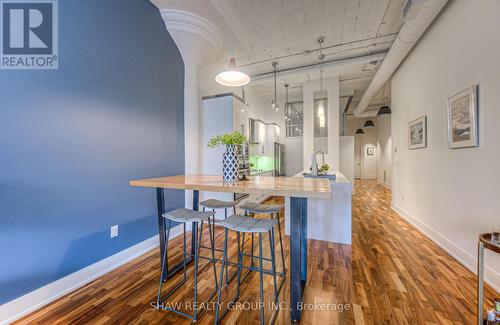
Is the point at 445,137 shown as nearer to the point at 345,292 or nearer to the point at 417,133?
the point at 417,133

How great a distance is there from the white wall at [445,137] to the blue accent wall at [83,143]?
360cm

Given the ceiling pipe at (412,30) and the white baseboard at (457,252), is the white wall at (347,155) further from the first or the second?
the white baseboard at (457,252)

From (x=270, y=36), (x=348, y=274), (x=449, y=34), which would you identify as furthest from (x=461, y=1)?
(x=348, y=274)

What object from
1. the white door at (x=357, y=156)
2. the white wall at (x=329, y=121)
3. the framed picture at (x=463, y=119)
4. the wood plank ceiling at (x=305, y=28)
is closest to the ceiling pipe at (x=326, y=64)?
the wood plank ceiling at (x=305, y=28)

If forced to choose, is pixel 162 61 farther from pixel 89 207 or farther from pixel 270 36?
pixel 89 207

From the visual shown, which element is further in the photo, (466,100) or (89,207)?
(466,100)

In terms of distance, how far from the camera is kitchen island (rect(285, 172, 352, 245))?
8.95 feet

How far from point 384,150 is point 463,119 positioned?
7.33 metres

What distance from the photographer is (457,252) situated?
7.48ft

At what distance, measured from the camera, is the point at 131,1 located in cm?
236

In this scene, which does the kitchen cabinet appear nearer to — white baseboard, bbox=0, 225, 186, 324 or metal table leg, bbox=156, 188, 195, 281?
metal table leg, bbox=156, 188, 195, 281

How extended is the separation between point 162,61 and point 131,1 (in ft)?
2.24

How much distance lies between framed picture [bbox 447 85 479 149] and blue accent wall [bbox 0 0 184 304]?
3.59m

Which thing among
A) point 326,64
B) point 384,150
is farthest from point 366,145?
point 326,64
